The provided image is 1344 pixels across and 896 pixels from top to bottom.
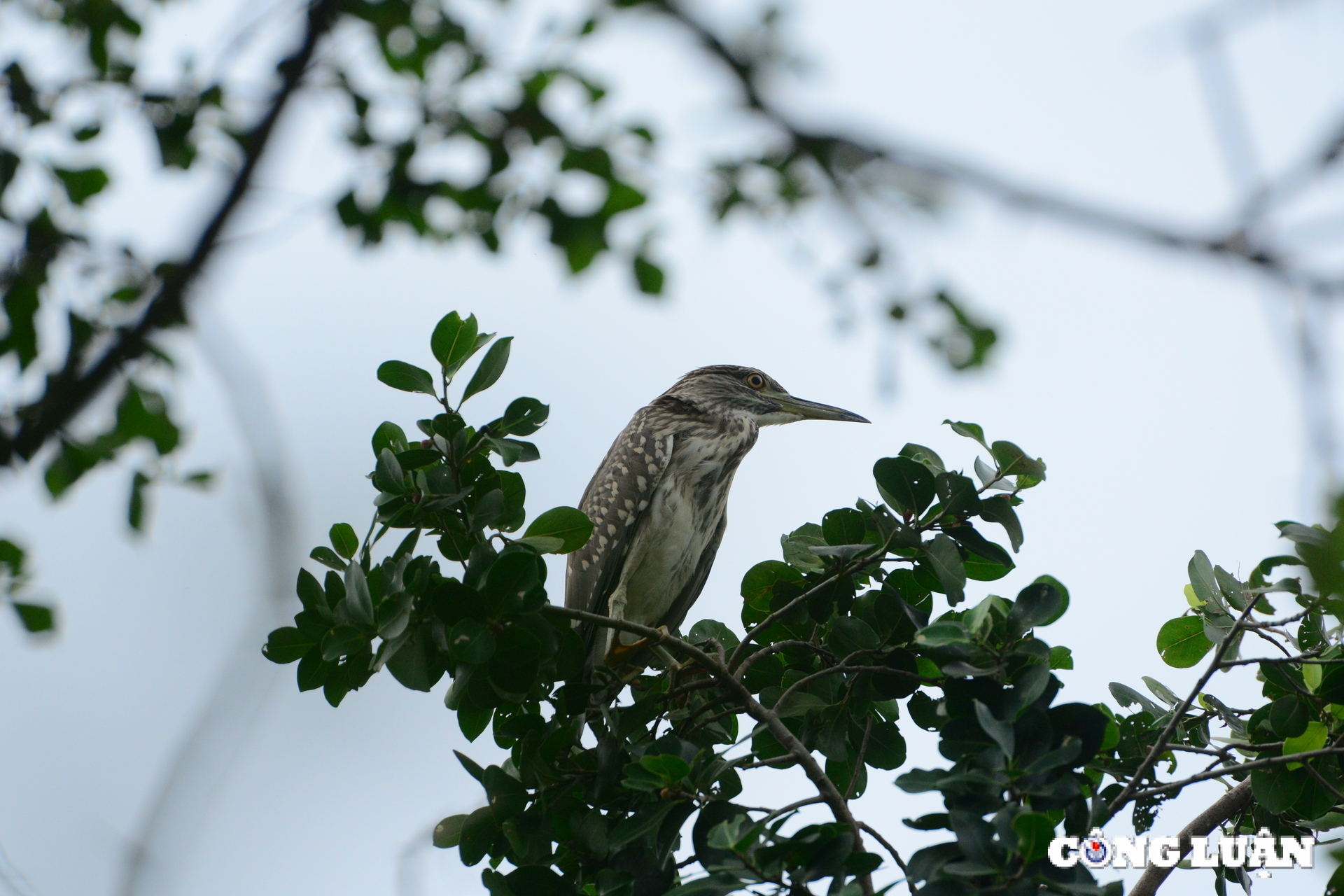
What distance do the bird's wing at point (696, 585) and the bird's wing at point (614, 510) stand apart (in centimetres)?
40

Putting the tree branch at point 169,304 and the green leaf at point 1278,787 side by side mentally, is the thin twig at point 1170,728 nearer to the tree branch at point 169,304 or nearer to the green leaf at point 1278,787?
the green leaf at point 1278,787

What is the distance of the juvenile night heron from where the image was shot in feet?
15.6

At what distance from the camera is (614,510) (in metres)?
4.80

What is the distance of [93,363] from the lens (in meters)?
2.56

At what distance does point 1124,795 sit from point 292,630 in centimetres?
201

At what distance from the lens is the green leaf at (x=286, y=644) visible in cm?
268

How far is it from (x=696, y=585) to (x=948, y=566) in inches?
99.2

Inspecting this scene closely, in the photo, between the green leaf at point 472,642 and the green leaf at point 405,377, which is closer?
the green leaf at point 472,642

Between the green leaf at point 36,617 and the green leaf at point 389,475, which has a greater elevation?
the green leaf at point 389,475

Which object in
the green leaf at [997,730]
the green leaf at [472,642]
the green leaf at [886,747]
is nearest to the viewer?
the green leaf at [997,730]

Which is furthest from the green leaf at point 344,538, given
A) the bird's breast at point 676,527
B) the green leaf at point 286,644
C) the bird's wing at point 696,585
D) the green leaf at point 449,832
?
the bird's wing at point 696,585

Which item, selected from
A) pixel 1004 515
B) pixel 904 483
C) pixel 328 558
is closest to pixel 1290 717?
pixel 1004 515

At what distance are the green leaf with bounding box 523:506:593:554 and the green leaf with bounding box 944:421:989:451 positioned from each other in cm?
97

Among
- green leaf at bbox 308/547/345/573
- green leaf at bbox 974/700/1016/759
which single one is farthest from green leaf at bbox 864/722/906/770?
green leaf at bbox 308/547/345/573
